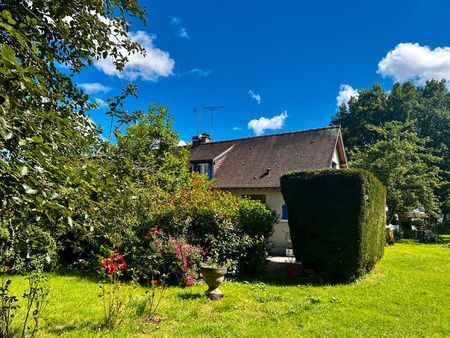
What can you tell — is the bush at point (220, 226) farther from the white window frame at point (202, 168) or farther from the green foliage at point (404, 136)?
the green foliage at point (404, 136)

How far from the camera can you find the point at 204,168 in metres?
23.5

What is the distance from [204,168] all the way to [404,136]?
18886 mm

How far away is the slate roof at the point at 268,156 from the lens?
64.6ft

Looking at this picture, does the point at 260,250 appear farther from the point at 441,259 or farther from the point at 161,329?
the point at 441,259

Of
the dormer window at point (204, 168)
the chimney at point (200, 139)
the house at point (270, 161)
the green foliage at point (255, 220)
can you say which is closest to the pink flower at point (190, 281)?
the green foliage at point (255, 220)

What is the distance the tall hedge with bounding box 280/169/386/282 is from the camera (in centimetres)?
962

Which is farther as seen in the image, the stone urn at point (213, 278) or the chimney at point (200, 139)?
the chimney at point (200, 139)

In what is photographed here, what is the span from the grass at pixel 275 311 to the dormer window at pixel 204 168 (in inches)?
542

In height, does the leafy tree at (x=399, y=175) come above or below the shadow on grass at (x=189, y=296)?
above

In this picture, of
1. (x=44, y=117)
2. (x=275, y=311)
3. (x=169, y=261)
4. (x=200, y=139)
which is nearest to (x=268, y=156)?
(x=200, y=139)

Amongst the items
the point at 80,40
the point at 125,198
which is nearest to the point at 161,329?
the point at 125,198

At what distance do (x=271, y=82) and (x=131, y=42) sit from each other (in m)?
18.6

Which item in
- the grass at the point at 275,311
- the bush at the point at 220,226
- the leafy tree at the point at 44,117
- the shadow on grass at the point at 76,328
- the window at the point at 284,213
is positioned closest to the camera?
the leafy tree at the point at 44,117

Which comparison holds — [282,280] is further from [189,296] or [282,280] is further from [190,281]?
[189,296]
